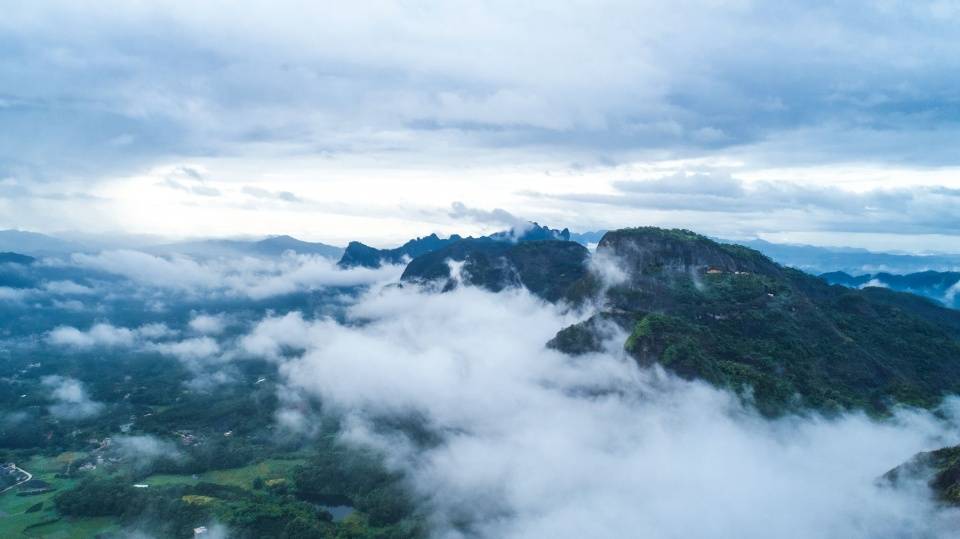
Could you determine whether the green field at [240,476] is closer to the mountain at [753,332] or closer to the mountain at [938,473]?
the mountain at [753,332]

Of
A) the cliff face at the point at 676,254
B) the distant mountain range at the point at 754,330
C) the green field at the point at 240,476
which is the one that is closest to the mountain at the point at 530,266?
the distant mountain range at the point at 754,330

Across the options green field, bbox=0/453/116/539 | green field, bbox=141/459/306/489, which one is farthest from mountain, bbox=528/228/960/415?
green field, bbox=0/453/116/539

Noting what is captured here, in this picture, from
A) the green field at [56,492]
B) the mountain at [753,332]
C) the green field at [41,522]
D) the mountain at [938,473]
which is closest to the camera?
the mountain at [938,473]

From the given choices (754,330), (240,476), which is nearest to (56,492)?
(240,476)

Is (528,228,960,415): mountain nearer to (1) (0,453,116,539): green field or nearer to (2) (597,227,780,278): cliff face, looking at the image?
(2) (597,227,780,278): cliff face

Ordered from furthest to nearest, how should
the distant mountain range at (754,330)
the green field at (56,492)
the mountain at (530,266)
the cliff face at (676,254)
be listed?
the mountain at (530,266), the cliff face at (676,254), the distant mountain range at (754,330), the green field at (56,492)

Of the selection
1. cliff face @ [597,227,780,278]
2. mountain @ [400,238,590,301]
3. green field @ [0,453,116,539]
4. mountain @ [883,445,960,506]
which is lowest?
green field @ [0,453,116,539]

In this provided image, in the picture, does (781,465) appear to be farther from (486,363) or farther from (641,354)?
(486,363)

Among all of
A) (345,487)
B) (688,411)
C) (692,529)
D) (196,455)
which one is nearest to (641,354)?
(688,411)
